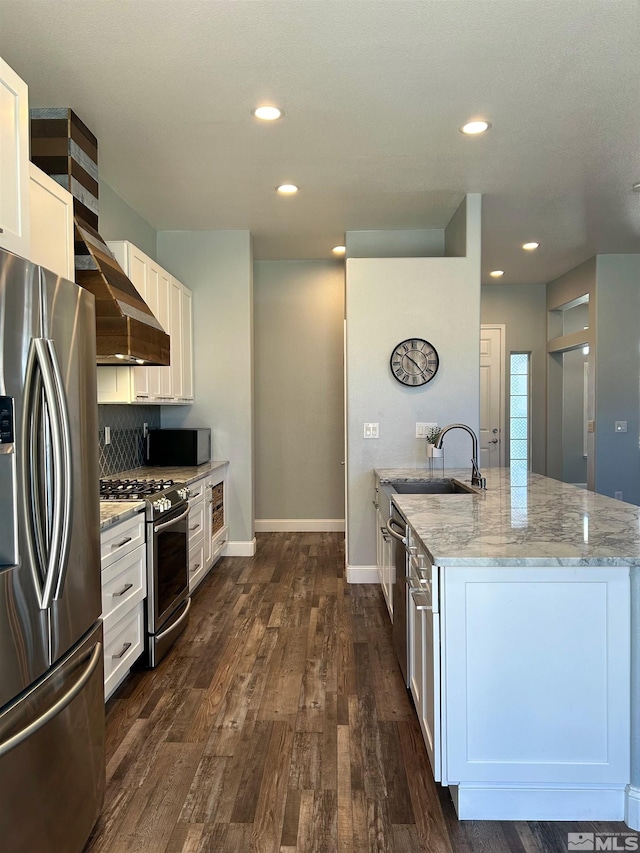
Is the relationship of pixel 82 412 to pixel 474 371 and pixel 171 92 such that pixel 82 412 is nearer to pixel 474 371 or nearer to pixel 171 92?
pixel 171 92

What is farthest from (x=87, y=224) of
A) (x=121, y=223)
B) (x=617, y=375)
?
(x=617, y=375)

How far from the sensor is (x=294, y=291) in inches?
250

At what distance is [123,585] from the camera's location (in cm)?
271

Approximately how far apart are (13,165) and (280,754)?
94.3 inches

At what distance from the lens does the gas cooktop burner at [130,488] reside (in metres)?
3.08

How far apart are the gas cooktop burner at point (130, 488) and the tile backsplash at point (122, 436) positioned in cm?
38

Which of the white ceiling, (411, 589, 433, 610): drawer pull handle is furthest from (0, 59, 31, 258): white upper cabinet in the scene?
(411, 589, 433, 610): drawer pull handle

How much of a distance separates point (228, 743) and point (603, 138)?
12.2 feet

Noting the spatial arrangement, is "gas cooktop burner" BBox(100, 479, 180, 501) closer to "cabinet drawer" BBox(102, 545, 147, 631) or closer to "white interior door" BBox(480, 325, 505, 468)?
"cabinet drawer" BBox(102, 545, 147, 631)

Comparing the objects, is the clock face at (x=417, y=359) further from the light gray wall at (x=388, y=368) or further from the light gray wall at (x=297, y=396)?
the light gray wall at (x=297, y=396)

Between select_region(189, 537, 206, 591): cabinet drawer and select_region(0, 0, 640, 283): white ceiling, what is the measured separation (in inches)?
100

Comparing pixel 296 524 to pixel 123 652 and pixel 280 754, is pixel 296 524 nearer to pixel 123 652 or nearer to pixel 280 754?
pixel 123 652

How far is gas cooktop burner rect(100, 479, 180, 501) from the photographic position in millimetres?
3078
